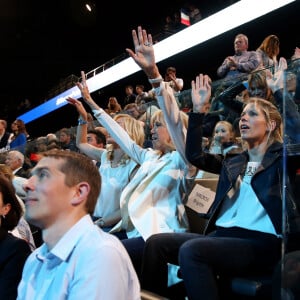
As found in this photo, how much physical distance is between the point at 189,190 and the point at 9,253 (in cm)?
106

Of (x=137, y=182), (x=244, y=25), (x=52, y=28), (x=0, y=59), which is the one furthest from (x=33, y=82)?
(x=137, y=182)

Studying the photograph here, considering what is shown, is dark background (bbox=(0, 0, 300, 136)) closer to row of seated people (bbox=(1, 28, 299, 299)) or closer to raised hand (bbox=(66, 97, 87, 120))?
raised hand (bbox=(66, 97, 87, 120))

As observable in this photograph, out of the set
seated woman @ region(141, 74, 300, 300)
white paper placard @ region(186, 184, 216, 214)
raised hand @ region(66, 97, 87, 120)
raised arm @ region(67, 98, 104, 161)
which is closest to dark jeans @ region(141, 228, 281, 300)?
seated woman @ region(141, 74, 300, 300)

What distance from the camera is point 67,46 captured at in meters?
13.2

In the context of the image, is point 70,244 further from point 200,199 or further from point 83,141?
point 83,141

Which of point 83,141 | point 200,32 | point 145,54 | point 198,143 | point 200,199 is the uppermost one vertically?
point 200,32

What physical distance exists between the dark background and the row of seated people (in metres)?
4.89

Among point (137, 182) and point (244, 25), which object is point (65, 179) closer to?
point (137, 182)

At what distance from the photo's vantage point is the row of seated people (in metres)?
1.54

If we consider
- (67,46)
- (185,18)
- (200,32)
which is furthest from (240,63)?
(67,46)

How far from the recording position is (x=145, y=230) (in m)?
2.06

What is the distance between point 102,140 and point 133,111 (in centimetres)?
40

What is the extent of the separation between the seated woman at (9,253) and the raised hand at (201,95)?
3.26 feet

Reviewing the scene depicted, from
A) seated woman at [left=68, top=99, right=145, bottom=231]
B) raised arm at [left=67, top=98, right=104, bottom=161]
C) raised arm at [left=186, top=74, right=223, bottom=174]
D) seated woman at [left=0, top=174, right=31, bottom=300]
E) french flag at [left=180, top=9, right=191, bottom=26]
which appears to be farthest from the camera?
french flag at [left=180, top=9, right=191, bottom=26]
